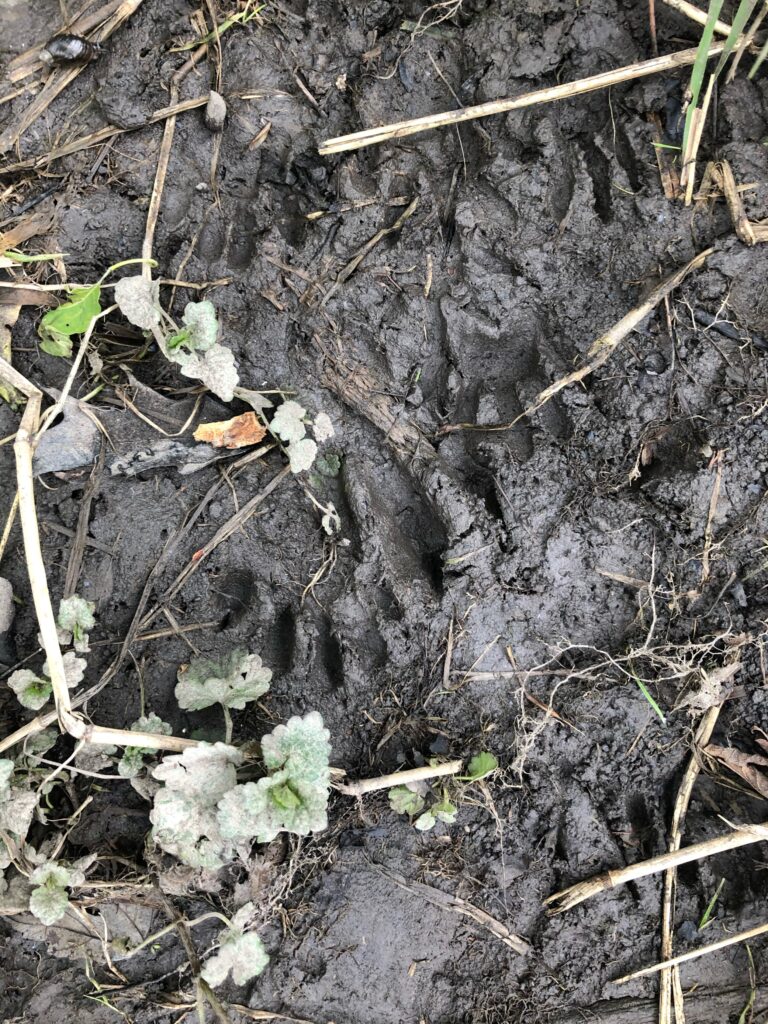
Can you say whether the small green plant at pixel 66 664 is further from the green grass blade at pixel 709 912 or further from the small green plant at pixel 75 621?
the green grass blade at pixel 709 912

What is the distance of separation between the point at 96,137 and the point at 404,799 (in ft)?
7.70

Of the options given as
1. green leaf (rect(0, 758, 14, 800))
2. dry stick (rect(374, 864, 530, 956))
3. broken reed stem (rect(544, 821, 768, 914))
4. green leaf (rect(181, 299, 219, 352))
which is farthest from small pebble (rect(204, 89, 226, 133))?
broken reed stem (rect(544, 821, 768, 914))

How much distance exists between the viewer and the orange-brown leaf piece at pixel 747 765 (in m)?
2.61

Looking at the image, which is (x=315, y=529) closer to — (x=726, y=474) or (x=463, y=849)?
(x=463, y=849)

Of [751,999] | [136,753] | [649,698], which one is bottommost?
[751,999]

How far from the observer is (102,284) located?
255 cm

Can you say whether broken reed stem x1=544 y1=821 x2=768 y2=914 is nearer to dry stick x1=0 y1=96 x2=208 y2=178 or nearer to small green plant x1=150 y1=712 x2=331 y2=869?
small green plant x1=150 y1=712 x2=331 y2=869

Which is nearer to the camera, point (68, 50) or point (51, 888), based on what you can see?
point (51, 888)

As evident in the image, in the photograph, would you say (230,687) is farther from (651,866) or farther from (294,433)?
(651,866)

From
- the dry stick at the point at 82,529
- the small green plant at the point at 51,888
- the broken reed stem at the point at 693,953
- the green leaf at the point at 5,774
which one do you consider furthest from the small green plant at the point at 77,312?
the broken reed stem at the point at 693,953

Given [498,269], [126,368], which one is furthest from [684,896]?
[126,368]

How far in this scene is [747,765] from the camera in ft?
8.57

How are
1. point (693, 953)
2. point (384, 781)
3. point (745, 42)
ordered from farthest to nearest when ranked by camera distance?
point (693, 953) < point (745, 42) < point (384, 781)

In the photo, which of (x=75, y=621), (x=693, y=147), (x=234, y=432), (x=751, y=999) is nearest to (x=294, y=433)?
(x=234, y=432)
